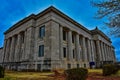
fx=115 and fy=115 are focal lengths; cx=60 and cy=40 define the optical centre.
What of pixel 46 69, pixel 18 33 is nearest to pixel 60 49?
pixel 46 69

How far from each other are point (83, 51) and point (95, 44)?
9.99m

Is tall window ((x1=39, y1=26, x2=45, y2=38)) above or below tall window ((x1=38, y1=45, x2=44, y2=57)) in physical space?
above

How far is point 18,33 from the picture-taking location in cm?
3316

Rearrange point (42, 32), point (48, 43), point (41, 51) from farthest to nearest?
point (42, 32)
point (41, 51)
point (48, 43)

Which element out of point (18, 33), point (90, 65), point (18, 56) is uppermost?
point (18, 33)

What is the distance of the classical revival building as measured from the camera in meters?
23.9

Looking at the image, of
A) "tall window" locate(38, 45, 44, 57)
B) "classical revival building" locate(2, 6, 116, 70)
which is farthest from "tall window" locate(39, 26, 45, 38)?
"tall window" locate(38, 45, 44, 57)

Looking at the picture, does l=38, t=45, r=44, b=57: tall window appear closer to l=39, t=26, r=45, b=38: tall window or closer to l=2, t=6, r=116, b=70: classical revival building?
l=2, t=6, r=116, b=70: classical revival building

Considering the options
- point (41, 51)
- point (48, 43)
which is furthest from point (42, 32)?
point (41, 51)

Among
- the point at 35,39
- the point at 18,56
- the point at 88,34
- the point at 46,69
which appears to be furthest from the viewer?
the point at 88,34

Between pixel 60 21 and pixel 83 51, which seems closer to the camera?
pixel 60 21

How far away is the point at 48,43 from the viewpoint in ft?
78.2

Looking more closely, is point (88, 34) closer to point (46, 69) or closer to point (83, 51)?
point (83, 51)

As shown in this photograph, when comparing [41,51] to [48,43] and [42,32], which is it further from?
[42,32]
